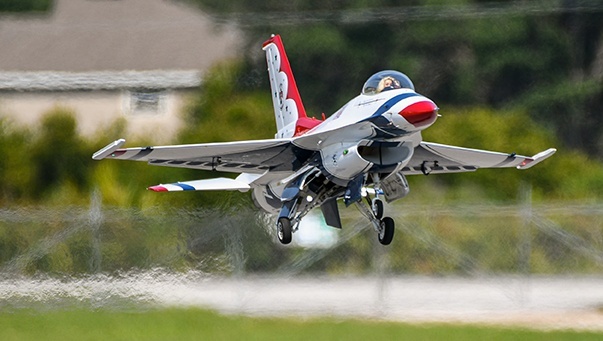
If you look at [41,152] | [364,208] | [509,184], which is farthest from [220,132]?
[364,208]

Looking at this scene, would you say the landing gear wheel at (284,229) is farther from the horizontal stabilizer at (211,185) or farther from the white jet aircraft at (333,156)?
the horizontal stabilizer at (211,185)

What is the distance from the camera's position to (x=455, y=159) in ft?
62.7

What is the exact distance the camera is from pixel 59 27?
30281 millimetres

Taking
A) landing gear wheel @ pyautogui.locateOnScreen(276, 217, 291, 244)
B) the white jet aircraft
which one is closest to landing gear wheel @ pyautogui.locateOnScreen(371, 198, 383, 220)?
the white jet aircraft

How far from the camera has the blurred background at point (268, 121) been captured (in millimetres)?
20859

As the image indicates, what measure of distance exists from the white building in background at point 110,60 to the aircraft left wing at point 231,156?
7.41m

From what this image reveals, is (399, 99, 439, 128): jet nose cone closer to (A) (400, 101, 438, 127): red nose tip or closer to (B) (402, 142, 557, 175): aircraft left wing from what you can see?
(A) (400, 101, 438, 127): red nose tip

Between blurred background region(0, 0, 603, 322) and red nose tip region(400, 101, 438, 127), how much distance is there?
519 cm

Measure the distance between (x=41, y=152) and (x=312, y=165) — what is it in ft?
31.1

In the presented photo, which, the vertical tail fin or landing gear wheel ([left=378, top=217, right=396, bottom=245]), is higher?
the vertical tail fin

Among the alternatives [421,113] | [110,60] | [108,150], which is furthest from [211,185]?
[110,60]

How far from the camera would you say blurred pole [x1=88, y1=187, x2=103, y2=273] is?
20562 mm

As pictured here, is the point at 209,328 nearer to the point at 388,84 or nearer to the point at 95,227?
the point at 95,227

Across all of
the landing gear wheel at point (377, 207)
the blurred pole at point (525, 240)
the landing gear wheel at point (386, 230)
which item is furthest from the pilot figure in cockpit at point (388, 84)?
the blurred pole at point (525, 240)
